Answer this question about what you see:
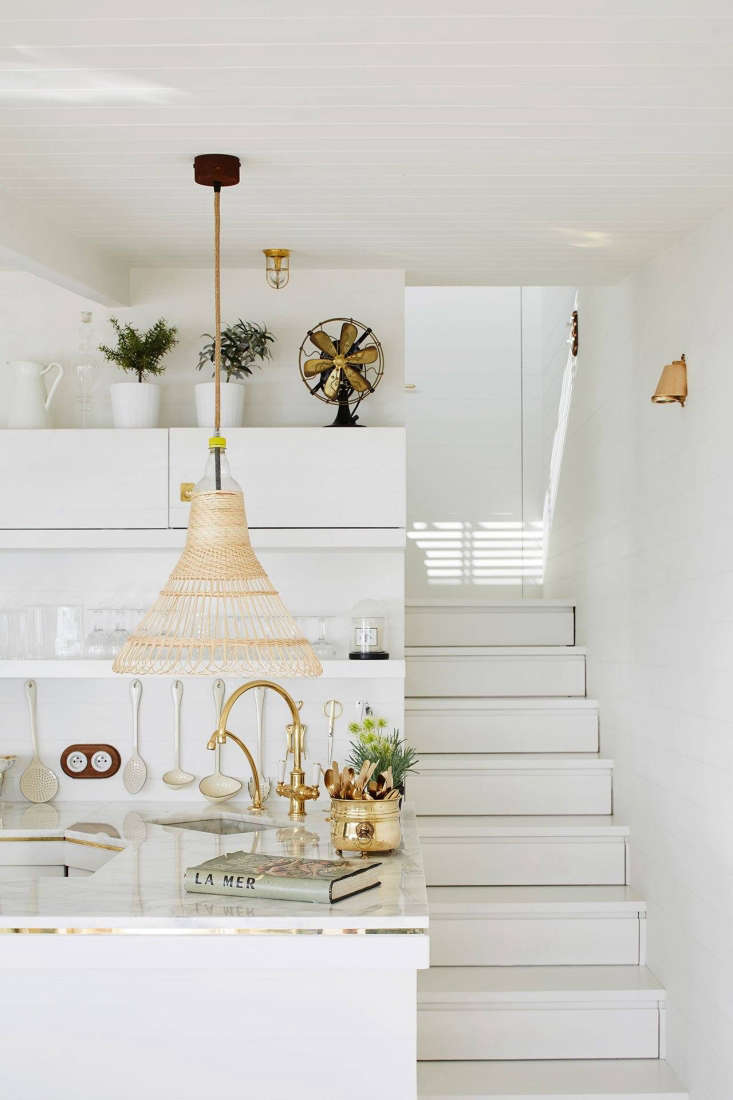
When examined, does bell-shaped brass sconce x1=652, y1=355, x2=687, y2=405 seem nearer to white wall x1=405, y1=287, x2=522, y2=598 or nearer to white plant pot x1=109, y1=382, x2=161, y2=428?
white plant pot x1=109, y1=382, x2=161, y2=428

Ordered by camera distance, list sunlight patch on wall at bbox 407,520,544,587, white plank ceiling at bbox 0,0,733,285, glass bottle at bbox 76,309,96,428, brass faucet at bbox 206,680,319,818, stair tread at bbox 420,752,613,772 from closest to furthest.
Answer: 1. white plank ceiling at bbox 0,0,733,285
2. brass faucet at bbox 206,680,319,818
3. glass bottle at bbox 76,309,96,428
4. stair tread at bbox 420,752,613,772
5. sunlight patch on wall at bbox 407,520,544,587

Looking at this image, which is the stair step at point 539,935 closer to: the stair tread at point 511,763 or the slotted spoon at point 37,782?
the stair tread at point 511,763

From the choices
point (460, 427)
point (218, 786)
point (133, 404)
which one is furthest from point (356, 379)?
point (460, 427)

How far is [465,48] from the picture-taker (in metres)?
2.18

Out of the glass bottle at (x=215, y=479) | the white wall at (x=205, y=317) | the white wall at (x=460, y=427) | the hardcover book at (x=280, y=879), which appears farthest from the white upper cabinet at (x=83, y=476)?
the white wall at (x=460, y=427)

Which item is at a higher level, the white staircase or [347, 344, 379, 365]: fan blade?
[347, 344, 379, 365]: fan blade

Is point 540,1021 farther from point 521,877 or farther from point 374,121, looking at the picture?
point 374,121

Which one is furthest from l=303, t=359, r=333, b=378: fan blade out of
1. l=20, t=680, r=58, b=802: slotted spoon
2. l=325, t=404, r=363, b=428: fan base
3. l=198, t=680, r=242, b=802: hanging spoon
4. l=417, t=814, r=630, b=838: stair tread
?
l=417, t=814, r=630, b=838: stair tread

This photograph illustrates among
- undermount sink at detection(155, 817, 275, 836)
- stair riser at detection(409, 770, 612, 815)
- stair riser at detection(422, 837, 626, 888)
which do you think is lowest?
stair riser at detection(422, 837, 626, 888)

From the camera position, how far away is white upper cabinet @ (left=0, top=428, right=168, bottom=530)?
12.3 feet

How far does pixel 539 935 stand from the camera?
4074mm

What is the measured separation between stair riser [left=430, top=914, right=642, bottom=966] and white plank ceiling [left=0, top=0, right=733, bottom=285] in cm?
232

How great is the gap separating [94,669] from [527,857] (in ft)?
5.80

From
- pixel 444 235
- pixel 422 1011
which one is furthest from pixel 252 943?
pixel 444 235
